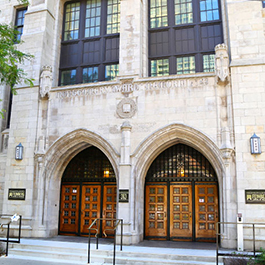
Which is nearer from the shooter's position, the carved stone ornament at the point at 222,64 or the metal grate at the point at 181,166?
the carved stone ornament at the point at 222,64

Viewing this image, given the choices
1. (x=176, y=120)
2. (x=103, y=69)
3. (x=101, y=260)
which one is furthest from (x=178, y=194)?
(x=103, y=69)

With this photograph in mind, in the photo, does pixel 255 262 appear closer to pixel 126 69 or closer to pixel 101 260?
pixel 101 260

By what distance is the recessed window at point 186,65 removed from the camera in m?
13.0

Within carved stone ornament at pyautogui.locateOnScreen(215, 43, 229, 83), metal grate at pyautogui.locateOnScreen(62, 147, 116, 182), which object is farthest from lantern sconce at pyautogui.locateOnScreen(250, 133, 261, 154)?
metal grate at pyautogui.locateOnScreen(62, 147, 116, 182)

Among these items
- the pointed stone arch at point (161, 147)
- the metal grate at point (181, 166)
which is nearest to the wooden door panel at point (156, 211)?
the metal grate at point (181, 166)

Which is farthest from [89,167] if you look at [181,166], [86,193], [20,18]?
[20,18]

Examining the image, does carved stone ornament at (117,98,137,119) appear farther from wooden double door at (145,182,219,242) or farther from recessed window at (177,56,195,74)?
wooden double door at (145,182,219,242)

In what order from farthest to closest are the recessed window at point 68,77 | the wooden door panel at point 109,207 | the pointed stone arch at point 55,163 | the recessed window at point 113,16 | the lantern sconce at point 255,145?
the recessed window at point 68,77, the recessed window at point 113,16, the wooden door panel at point 109,207, the pointed stone arch at point 55,163, the lantern sconce at point 255,145

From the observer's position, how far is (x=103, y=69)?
45.9 ft

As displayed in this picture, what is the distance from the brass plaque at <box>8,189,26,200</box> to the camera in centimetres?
1281

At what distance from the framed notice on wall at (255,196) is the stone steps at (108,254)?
2077 mm

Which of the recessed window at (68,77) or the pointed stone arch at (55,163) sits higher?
the recessed window at (68,77)

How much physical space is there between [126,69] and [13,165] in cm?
604

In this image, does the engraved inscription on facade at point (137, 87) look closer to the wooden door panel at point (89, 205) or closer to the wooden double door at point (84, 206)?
the wooden double door at point (84, 206)
